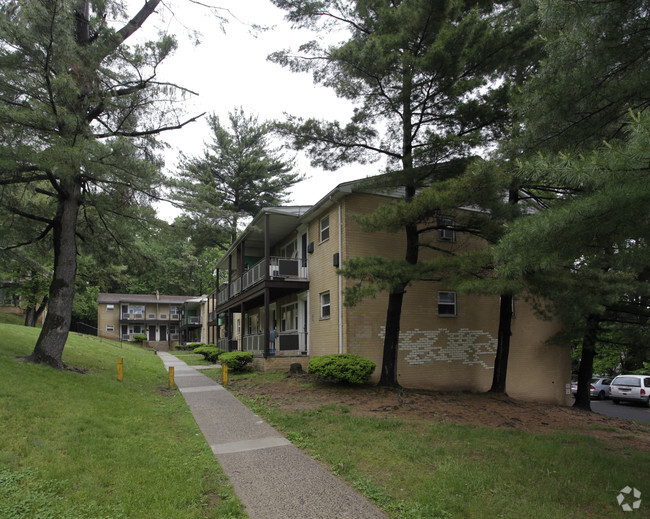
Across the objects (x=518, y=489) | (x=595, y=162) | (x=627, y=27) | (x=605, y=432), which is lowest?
(x=605, y=432)

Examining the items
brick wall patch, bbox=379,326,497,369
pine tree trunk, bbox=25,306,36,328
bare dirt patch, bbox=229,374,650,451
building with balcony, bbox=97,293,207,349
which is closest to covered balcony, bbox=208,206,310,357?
bare dirt patch, bbox=229,374,650,451

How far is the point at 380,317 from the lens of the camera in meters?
13.7

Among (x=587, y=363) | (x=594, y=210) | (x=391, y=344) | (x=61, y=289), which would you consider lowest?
(x=587, y=363)

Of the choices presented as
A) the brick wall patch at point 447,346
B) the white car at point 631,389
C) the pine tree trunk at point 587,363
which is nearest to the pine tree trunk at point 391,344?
the brick wall patch at point 447,346

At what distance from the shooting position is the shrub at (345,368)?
11.2 metres

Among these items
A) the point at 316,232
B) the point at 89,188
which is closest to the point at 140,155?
the point at 89,188

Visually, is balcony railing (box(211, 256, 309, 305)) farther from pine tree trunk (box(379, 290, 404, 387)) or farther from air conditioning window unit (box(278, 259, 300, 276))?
pine tree trunk (box(379, 290, 404, 387))

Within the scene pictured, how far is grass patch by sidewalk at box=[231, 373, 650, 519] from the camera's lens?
443 centimetres

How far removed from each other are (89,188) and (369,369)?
31.5ft

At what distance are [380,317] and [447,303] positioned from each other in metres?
2.81

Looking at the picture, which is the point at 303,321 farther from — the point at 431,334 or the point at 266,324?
the point at 431,334

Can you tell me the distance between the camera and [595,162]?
3.90 meters

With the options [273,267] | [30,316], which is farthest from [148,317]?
[273,267]

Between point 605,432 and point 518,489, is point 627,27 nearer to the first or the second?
point 518,489
